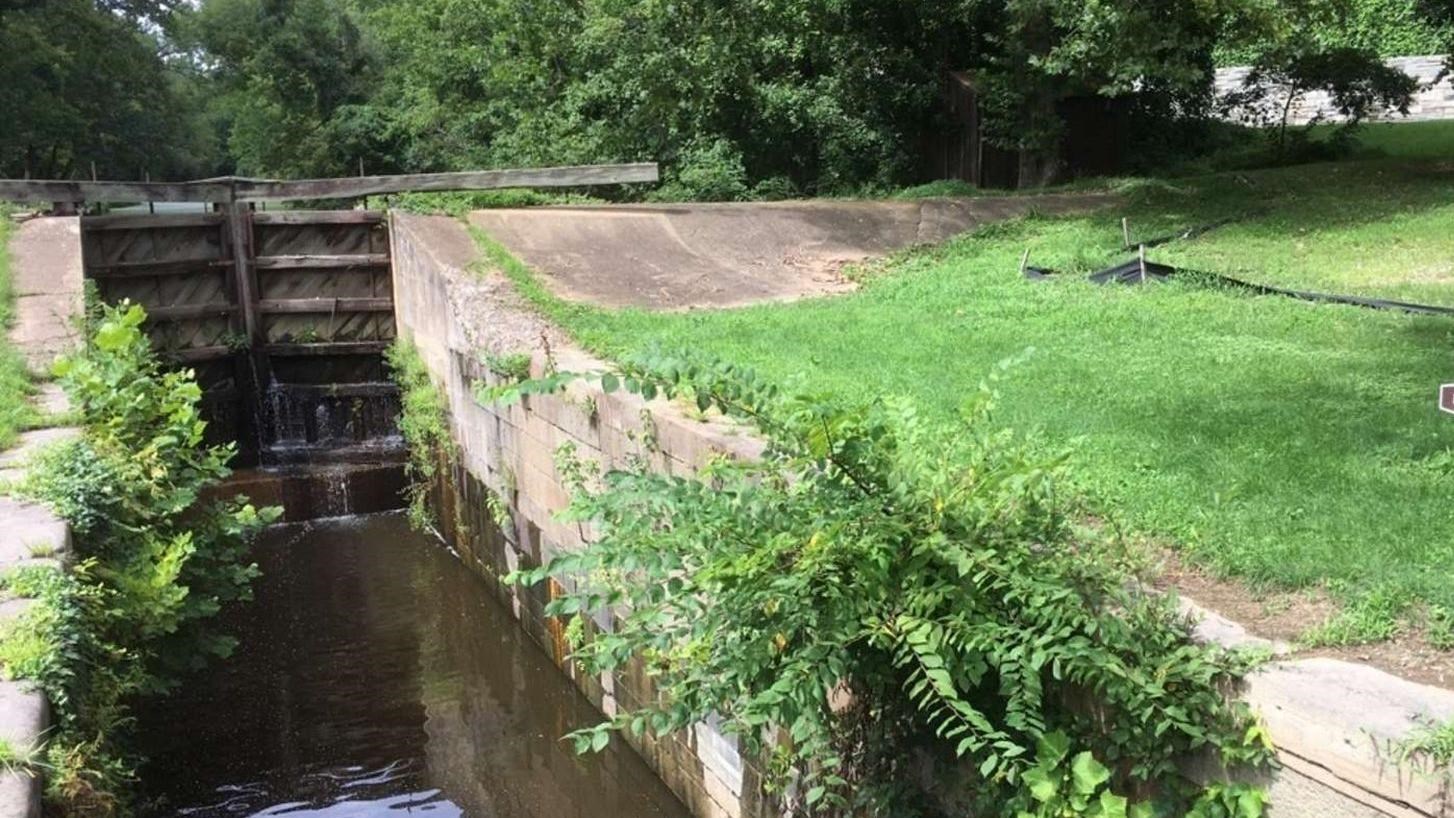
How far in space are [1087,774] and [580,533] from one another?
15.5 feet

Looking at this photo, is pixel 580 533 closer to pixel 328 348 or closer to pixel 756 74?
pixel 328 348

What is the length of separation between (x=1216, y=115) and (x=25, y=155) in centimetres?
3269

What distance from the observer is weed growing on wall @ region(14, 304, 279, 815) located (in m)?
4.48

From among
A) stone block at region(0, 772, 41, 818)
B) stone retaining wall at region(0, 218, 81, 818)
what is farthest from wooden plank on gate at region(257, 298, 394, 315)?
stone block at region(0, 772, 41, 818)

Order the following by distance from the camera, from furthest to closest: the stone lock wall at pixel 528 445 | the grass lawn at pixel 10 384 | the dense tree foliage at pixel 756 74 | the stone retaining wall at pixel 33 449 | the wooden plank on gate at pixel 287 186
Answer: the dense tree foliage at pixel 756 74 → the wooden plank on gate at pixel 287 186 → the grass lawn at pixel 10 384 → the stone lock wall at pixel 528 445 → the stone retaining wall at pixel 33 449

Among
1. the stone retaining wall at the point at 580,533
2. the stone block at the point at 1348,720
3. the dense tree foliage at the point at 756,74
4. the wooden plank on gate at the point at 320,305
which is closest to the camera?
the stone block at the point at 1348,720

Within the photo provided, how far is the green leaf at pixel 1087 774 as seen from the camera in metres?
3.54

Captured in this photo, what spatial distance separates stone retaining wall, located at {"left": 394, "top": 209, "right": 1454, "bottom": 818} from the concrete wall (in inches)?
559

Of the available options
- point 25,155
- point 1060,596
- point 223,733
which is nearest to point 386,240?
point 223,733

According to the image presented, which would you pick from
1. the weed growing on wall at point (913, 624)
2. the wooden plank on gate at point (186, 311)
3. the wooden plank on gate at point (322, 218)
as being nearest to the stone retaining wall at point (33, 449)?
the wooden plank on gate at point (186, 311)

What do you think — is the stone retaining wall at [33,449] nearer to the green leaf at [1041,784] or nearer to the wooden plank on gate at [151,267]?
the wooden plank on gate at [151,267]

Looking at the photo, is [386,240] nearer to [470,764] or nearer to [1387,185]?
[470,764]

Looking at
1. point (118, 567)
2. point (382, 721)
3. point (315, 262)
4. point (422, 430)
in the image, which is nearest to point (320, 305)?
point (315, 262)

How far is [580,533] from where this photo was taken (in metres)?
7.86
